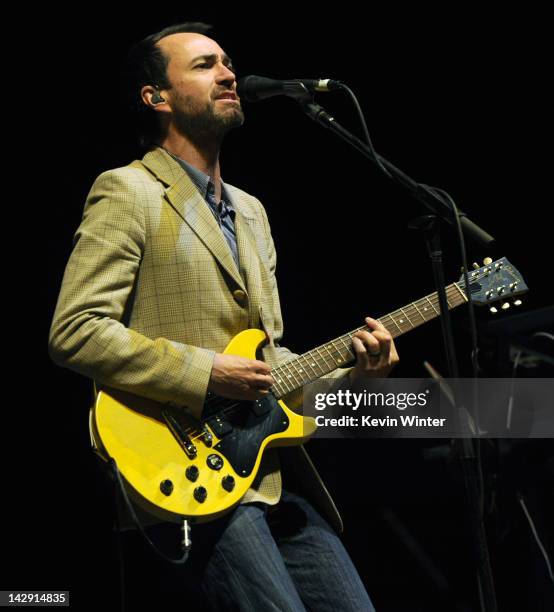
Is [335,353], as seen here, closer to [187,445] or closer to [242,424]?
[242,424]

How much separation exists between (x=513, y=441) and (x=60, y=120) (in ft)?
8.57

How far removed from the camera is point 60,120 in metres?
3.78

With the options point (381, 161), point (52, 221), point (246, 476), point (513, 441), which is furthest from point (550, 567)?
point (52, 221)

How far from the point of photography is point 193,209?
8.51ft

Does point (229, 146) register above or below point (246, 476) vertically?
above

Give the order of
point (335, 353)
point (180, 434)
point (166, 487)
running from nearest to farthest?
point (166, 487) → point (180, 434) → point (335, 353)

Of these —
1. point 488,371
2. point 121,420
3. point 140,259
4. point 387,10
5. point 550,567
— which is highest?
point 387,10

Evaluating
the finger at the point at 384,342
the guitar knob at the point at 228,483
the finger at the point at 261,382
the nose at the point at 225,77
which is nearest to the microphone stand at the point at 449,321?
the finger at the point at 384,342

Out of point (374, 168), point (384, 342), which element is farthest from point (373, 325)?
point (374, 168)

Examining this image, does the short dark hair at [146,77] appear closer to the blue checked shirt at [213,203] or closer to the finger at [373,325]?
the blue checked shirt at [213,203]

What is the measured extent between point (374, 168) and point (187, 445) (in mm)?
2699

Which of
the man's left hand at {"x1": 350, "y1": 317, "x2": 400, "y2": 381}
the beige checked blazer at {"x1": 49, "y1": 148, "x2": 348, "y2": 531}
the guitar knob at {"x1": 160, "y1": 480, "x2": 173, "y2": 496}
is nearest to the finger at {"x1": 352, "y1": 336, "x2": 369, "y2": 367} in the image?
the man's left hand at {"x1": 350, "y1": 317, "x2": 400, "y2": 381}

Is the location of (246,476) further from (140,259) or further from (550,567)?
(550,567)

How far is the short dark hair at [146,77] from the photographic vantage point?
297 centimetres
